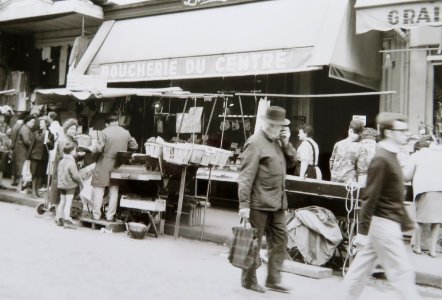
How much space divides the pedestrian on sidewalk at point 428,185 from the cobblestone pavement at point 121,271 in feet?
6.30

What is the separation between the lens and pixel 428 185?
904cm

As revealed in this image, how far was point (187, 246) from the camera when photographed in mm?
9375

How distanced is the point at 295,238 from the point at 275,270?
1.83 metres

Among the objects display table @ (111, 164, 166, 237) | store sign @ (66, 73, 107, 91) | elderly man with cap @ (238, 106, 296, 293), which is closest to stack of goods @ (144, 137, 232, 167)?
display table @ (111, 164, 166, 237)

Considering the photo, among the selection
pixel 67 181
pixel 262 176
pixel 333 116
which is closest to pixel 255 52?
pixel 333 116

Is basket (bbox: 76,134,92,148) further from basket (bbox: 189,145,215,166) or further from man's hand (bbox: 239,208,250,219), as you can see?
man's hand (bbox: 239,208,250,219)

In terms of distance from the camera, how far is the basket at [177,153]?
9516 millimetres

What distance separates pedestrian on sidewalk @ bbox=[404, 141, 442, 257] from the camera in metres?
8.98

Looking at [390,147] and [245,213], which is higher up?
[390,147]

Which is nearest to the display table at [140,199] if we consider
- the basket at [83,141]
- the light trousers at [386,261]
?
the basket at [83,141]

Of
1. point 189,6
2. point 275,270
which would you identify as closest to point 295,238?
point 275,270

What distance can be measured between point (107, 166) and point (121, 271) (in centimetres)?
390

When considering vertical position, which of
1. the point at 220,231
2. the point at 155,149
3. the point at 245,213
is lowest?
the point at 220,231

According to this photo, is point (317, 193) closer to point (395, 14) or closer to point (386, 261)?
point (386, 261)
